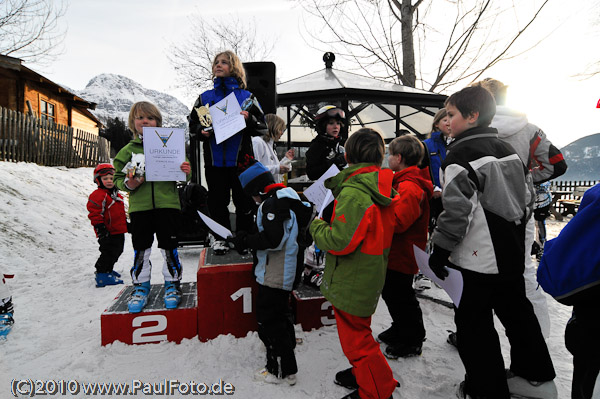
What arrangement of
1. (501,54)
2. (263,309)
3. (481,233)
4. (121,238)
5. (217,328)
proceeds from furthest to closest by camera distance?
(501,54) → (121,238) → (217,328) → (263,309) → (481,233)

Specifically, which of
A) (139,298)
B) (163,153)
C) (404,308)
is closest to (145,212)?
(163,153)

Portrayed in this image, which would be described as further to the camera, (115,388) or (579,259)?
(115,388)

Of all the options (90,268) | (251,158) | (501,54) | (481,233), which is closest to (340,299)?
(481,233)

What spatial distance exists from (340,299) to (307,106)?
638cm

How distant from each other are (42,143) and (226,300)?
44.5ft

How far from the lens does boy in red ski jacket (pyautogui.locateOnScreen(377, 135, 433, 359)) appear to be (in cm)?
250

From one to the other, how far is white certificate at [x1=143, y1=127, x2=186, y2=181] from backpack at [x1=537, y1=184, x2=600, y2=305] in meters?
2.61

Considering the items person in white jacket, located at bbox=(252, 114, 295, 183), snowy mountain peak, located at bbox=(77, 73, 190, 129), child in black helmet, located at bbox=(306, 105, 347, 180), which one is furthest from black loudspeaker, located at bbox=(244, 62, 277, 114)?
snowy mountain peak, located at bbox=(77, 73, 190, 129)

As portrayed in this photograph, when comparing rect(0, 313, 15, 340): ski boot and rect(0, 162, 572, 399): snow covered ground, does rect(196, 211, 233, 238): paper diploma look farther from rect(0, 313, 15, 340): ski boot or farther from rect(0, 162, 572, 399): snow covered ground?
rect(0, 313, 15, 340): ski boot

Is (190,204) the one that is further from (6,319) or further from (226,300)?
(6,319)

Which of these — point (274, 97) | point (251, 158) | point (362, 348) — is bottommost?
point (362, 348)

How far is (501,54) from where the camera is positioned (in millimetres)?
9648

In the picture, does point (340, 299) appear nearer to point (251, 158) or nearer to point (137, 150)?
point (251, 158)

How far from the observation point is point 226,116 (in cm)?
322
